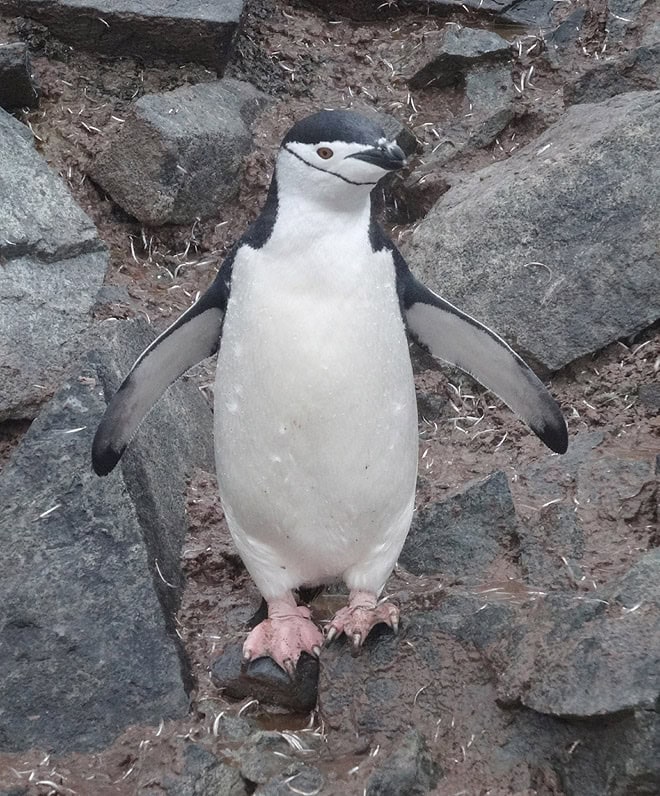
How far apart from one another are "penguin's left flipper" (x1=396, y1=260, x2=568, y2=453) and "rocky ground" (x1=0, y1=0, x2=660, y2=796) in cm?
49

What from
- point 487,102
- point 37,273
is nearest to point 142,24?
point 37,273

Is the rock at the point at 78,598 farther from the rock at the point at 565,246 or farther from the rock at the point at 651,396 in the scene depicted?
the rock at the point at 651,396

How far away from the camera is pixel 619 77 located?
5766 millimetres

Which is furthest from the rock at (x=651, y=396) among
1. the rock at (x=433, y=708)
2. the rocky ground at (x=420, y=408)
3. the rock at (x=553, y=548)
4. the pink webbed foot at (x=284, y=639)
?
the pink webbed foot at (x=284, y=639)

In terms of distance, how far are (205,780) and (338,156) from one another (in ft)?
5.71

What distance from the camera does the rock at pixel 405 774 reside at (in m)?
2.87

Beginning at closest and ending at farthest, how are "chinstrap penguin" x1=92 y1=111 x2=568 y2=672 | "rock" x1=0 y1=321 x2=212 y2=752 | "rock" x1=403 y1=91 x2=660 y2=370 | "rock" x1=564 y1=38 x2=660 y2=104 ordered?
"chinstrap penguin" x1=92 y1=111 x2=568 y2=672
"rock" x1=0 y1=321 x2=212 y2=752
"rock" x1=403 y1=91 x2=660 y2=370
"rock" x1=564 y1=38 x2=660 y2=104

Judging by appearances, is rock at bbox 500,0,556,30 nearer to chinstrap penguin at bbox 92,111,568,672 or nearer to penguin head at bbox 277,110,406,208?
chinstrap penguin at bbox 92,111,568,672

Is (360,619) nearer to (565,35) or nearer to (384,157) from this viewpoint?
(384,157)

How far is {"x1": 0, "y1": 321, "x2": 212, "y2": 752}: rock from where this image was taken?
11.1 feet

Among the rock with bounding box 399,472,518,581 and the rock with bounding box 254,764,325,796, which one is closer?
the rock with bounding box 254,764,325,796

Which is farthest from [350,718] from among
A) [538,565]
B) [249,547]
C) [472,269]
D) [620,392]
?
[472,269]

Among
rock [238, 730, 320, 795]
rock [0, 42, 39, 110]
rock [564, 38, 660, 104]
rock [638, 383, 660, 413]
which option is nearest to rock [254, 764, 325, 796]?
rock [238, 730, 320, 795]

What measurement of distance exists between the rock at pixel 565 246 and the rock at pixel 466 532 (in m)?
1.00
